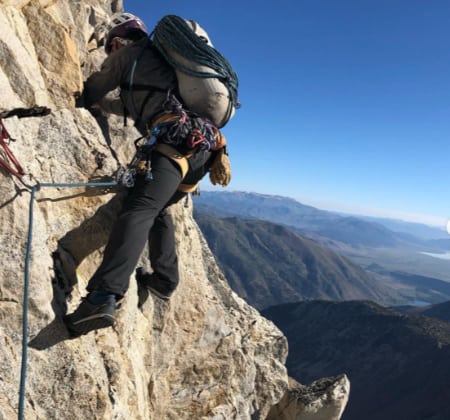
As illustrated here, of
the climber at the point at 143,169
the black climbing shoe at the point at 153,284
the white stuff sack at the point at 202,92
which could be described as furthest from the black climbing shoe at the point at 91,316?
the white stuff sack at the point at 202,92

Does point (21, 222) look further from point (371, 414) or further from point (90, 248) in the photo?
point (371, 414)

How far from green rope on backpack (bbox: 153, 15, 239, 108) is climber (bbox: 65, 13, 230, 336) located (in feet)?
0.63

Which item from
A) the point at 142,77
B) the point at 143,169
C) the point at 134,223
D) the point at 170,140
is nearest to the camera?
the point at 134,223

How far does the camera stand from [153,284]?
6930 millimetres

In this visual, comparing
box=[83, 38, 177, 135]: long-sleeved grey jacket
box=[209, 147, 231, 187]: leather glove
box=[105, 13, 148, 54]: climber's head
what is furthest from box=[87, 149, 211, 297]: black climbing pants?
box=[105, 13, 148, 54]: climber's head

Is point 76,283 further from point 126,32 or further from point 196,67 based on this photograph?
point 126,32

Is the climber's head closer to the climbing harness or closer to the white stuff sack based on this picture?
the white stuff sack

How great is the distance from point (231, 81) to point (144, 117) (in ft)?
4.20

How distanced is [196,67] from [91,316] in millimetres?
3241

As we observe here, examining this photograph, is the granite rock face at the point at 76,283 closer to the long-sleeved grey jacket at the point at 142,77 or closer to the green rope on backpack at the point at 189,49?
the long-sleeved grey jacket at the point at 142,77

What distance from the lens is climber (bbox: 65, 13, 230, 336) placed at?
4461 mm

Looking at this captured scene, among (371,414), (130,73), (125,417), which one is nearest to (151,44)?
(130,73)

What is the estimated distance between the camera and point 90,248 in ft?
18.9

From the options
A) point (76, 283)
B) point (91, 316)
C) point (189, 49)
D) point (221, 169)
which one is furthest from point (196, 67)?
point (91, 316)
